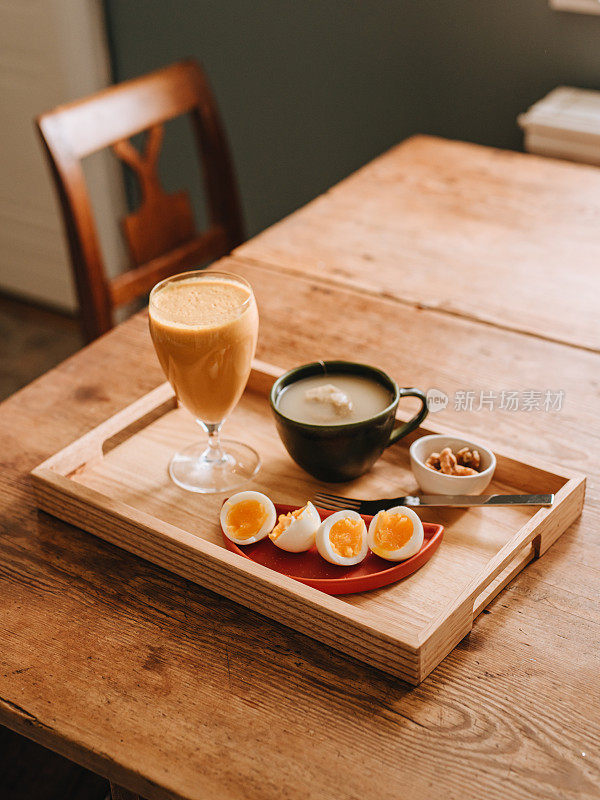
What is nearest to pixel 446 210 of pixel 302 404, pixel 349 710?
pixel 302 404

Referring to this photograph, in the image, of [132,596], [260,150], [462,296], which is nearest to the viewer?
[132,596]

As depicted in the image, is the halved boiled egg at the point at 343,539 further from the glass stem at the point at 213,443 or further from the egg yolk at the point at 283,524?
the glass stem at the point at 213,443

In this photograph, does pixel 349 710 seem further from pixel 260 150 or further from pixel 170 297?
pixel 260 150

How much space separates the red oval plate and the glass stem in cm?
15

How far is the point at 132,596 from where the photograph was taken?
2.81 feet

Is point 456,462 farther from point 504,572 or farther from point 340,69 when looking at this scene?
point 340,69

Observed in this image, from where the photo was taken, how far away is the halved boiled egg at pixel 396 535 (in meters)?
0.83

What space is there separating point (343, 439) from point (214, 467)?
0.17 metres

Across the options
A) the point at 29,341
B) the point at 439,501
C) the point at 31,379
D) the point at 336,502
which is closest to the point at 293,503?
the point at 336,502

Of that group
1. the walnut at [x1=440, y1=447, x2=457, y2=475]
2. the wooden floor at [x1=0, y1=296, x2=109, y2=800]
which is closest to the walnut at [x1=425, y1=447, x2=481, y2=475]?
the walnut at [x1=440, y1=447, x2=457, y2=475]

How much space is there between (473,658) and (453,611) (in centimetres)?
6

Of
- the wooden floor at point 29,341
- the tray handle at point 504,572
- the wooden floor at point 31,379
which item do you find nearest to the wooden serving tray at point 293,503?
the tray handle at point 504,572

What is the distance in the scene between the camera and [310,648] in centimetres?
79

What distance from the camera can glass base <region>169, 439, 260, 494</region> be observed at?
98 centimetres
